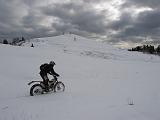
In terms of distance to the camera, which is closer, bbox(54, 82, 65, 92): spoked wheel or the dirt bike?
the dirt bike

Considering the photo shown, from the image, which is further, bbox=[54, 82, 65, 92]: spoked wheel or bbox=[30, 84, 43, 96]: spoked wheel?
bbox=[54, 82, 65, 92]: spoked wheel

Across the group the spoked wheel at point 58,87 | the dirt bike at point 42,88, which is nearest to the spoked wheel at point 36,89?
the dirt bike at point 42,88

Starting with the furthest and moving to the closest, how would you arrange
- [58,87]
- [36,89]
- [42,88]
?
[58,87]
[42,88]
[36,89]

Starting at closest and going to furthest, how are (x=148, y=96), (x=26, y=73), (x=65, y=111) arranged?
(x=65, y=111) → (x=148, y=96) → (x=26, y=73)

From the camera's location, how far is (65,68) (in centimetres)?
2289

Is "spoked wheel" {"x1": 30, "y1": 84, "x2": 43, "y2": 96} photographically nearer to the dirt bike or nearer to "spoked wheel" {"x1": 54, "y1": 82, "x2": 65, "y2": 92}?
the dirt bike

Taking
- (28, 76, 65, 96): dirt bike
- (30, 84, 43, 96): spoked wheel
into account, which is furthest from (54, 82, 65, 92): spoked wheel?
(30, 84, 43, 96): spoked wheel

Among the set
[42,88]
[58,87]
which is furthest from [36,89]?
[58,87]

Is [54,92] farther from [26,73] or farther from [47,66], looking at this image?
[26,73]

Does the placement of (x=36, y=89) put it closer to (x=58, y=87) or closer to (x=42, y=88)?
(x=42, y=88)

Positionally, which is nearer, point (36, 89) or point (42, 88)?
point (36, 89)

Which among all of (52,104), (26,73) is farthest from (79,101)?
(26,73)

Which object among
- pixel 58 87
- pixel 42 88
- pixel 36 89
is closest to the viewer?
pixel 36 89

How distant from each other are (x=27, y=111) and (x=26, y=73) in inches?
443
